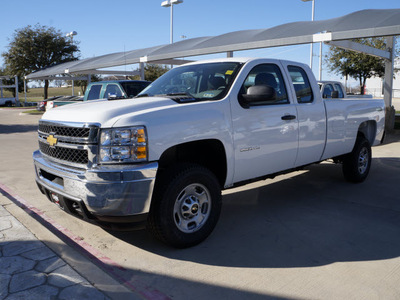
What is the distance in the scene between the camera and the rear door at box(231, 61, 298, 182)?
4.25m

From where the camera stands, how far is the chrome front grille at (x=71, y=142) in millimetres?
3490

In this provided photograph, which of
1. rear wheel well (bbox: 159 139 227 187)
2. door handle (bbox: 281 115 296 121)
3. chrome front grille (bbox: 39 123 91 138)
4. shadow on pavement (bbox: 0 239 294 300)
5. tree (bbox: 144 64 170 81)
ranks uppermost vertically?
tree (bbox: 144 64 170 81)

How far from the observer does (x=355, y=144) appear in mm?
6531

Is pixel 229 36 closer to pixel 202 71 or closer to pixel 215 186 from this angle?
pixel 202 71

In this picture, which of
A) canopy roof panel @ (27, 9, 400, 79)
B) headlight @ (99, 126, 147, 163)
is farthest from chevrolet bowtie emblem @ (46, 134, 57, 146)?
canopy roof panel @ (27, 9, 400, 79)

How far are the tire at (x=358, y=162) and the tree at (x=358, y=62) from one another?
703 inches

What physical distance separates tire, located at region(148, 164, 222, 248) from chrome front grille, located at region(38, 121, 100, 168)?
0.73m

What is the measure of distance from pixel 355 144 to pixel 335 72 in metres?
22.0

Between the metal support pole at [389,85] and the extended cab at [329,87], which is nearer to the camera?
the extended cab at [329,87]

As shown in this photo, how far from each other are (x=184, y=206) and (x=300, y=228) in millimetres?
1570

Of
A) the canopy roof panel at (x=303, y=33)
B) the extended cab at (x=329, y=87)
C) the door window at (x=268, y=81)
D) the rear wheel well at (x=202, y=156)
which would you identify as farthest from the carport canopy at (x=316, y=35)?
the rear wheel well at (x=202, y=156)

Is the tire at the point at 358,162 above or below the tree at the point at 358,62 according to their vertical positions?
below

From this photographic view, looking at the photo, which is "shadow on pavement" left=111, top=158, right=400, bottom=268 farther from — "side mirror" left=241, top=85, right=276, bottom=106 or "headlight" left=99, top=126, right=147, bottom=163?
"side mirror" left=241, top=85, right=276, bottom=106

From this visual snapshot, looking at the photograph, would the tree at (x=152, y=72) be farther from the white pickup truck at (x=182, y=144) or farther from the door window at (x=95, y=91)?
the white pickup truck at (x=182, y=144)
